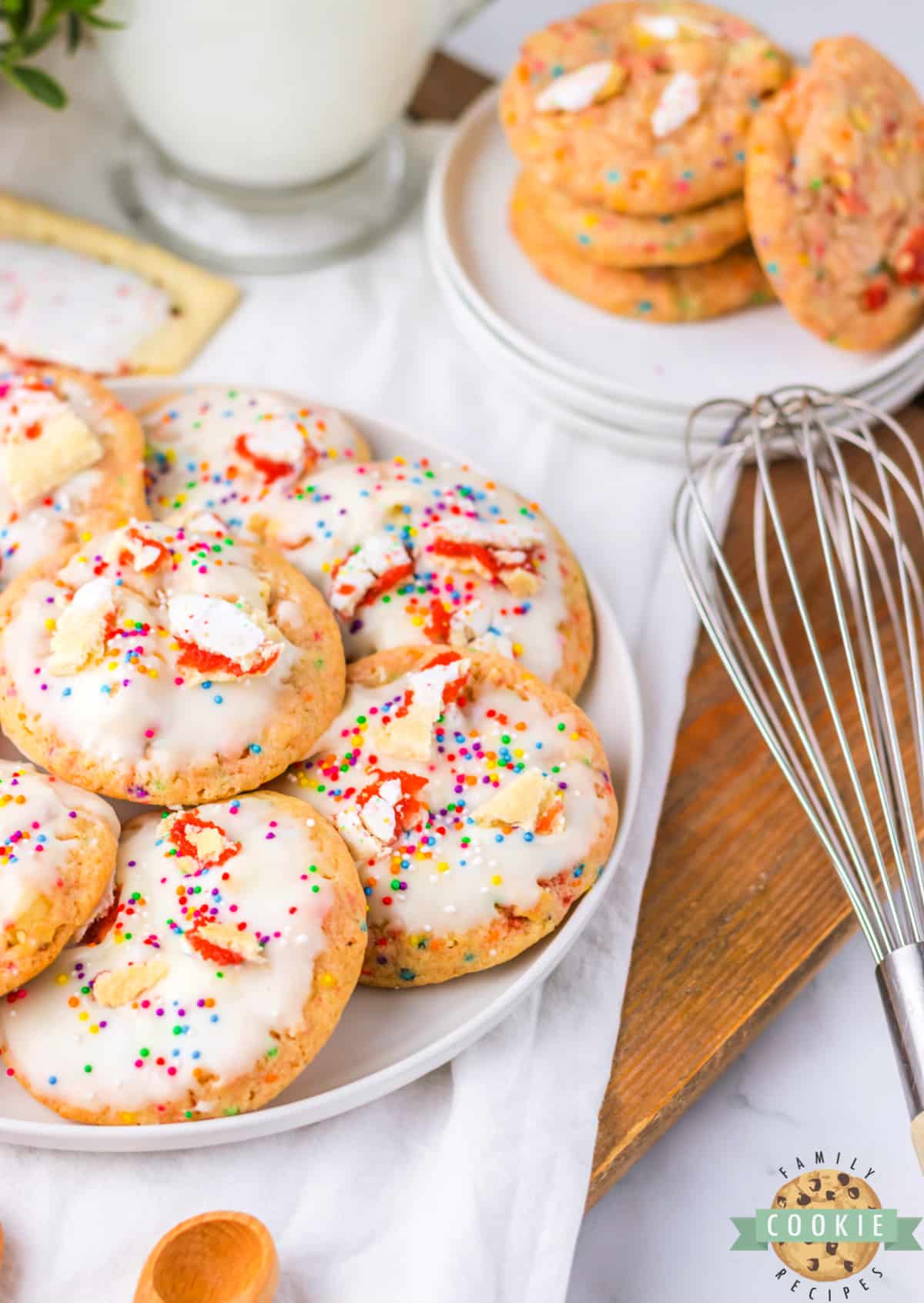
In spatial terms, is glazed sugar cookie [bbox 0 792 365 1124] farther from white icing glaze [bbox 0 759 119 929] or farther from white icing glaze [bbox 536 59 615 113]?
white icing glaze [bbox 536 59 615 113]

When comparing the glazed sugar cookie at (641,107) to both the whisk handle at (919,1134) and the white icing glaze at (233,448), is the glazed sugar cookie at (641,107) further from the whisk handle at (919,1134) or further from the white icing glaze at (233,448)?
the whisk handle at (919,1134)

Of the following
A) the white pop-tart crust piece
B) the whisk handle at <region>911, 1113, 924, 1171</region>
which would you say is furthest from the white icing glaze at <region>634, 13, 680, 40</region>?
the whisk handle at <region>911, 1113, 924, 1171</region>

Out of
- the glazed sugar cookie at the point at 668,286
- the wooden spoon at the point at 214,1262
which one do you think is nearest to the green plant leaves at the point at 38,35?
the glazed sugar cookie at the point at 668,286

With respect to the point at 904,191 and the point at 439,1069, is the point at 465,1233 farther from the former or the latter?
the point at 904,191

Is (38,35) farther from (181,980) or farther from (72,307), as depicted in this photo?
(181,980)

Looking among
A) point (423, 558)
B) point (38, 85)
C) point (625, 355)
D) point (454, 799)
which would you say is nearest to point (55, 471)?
point (423, 558)
